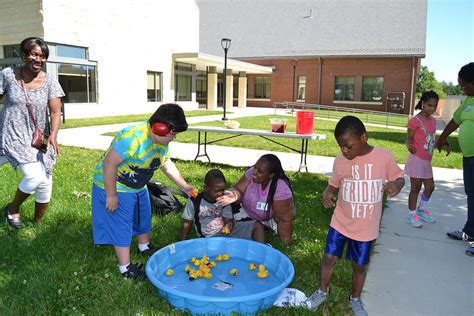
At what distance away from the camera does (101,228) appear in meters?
3.22

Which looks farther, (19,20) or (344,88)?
(344,88)

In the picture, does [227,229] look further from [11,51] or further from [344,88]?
[344,88]

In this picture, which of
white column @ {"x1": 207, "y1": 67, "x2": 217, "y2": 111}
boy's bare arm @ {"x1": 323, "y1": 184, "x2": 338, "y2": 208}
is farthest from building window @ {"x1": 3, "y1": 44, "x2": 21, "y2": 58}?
boy's bare arm @ {"x1": 323, "y1": 184, "x2": 338, "y2": 208}

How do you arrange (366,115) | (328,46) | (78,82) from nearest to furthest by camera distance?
(78,82)
(366,115)
(328,46)

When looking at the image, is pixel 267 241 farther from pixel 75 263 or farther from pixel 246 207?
pixel 75 263

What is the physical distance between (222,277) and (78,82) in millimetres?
17010

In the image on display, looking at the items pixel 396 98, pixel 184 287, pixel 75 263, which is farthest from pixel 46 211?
pixel 396 98

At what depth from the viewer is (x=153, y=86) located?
23953 millimetres

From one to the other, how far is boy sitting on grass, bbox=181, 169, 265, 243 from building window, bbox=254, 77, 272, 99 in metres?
37.3

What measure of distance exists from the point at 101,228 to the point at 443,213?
4419mm

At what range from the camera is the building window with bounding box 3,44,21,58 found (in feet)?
55.6

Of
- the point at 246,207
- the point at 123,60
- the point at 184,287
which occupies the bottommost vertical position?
the point at 184,287

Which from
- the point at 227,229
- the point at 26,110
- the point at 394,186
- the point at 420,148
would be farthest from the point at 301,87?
the point at 394,186

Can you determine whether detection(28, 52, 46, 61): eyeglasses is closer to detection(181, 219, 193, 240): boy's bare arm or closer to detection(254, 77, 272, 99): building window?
detection(181, 219, 193, 240): boy's bare arm
